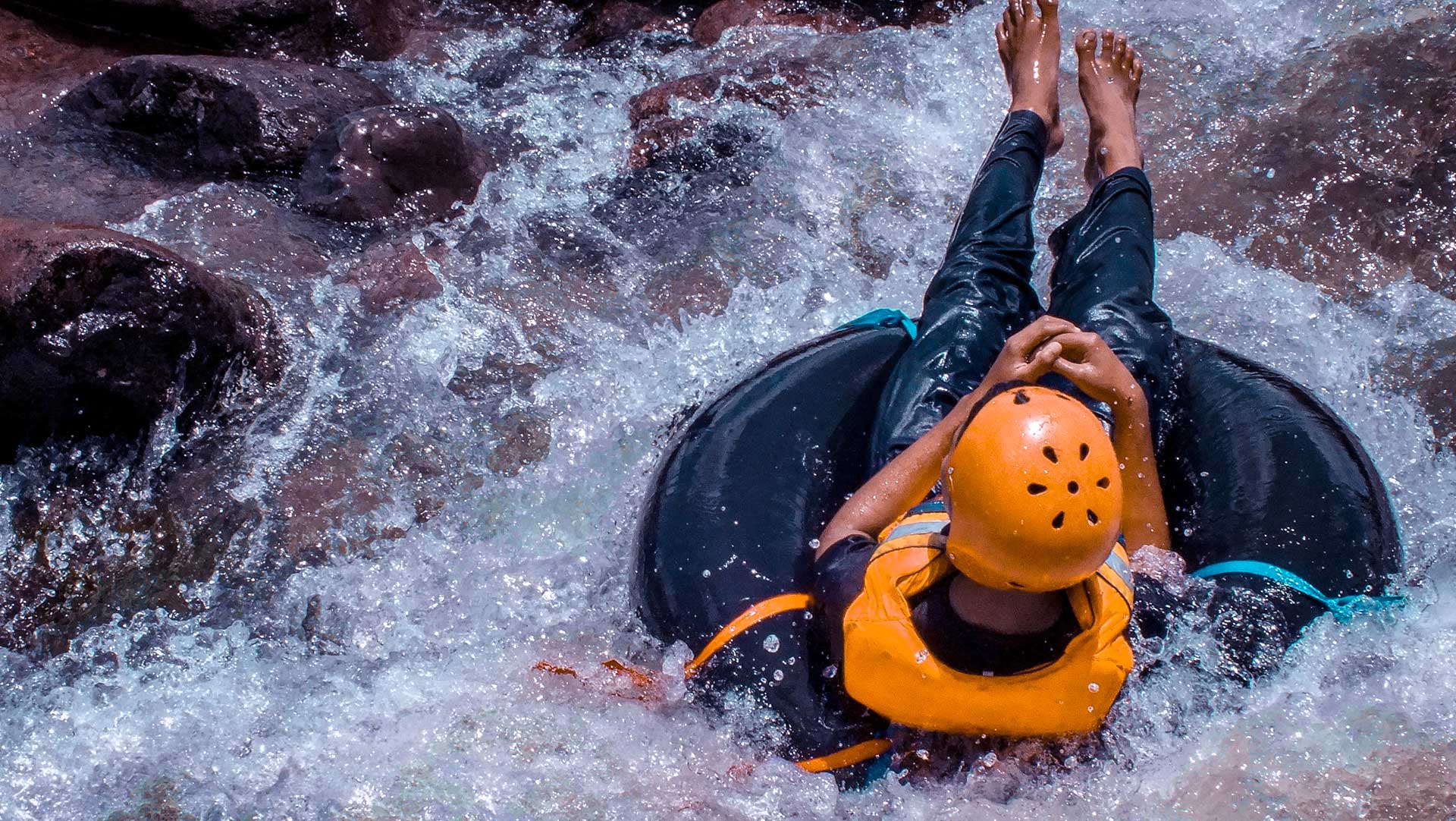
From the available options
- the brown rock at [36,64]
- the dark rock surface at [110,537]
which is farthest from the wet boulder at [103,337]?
the brown rock at [36,64]

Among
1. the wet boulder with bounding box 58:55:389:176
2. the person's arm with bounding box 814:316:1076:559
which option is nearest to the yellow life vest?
the person's arm with bounding box 814:316:1076:559

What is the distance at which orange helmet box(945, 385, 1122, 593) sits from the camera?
223 cm

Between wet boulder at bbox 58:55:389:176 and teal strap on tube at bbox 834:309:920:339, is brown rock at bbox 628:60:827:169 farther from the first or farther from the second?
teal strap on tube at bbox 834:309:920:339

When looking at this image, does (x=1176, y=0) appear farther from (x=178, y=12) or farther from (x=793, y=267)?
(x=178, y=12)

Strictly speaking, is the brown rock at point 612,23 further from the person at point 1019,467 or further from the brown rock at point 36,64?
the person at point 1019,467

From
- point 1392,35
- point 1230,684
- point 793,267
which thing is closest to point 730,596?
point 1230,684

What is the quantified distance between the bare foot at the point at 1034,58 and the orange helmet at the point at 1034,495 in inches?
87.5

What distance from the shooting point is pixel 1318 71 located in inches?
213

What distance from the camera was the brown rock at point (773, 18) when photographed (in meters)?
6.09

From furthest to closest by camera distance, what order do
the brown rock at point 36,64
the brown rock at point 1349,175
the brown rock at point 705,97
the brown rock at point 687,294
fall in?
1. the brown rock at point 705,97
2. the brown rock at point 36,64
3. the brown rock at point 1349,175
4. the brown rock at point 687,294

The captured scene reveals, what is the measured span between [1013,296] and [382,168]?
2705mm

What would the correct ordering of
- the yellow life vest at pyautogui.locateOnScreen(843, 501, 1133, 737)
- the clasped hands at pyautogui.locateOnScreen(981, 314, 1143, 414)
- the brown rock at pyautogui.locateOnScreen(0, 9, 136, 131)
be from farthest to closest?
1. the brown rock at pyautogui.locateOnScreen(0, 9, 136, 131)
2. the clasped hands at pyautogui.locateOnScreen(981, 314, 1143, 414)
3. the yellow life vest at pyautogui.locateOnScreen(843, 501, 1133, 737)

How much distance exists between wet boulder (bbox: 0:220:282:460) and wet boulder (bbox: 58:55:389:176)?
1.22m

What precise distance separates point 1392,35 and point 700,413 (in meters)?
4.19
